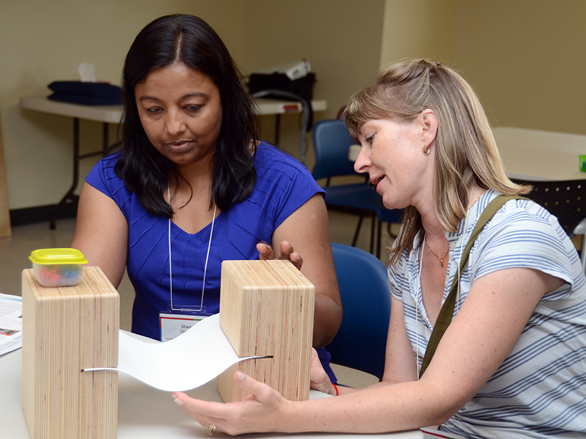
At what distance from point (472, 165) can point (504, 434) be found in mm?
445

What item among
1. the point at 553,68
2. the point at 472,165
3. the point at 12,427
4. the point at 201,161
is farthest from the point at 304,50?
the point at 12,427

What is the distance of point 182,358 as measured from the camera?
0.90 m

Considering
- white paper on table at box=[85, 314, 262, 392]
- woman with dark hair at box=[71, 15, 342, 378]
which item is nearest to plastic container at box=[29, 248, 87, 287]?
white paper on table at box=[85, 314, 262, 392]

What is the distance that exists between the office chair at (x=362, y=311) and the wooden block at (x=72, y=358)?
0.72m

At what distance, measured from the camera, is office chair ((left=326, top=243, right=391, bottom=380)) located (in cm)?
138

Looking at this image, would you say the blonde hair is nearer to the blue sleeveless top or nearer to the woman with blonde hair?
the woman with blonde hair

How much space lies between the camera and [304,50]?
17.8ft

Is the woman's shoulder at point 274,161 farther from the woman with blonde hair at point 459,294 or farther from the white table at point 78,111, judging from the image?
the white table at point 78,111

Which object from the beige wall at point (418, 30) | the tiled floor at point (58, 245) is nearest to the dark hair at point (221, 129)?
the tiled floor at point (58, 245)

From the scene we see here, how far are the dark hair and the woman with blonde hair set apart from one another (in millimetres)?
350

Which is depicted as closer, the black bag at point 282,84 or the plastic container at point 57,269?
the plastic container at point 57,269

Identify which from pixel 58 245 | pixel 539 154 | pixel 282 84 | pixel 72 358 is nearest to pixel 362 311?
pixel 72 358

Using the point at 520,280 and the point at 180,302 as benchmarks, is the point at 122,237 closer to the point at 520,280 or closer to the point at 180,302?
the point at 180,302

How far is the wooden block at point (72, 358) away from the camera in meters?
0.73
